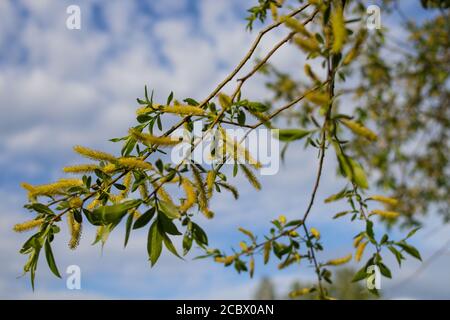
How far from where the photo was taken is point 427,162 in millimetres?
5188

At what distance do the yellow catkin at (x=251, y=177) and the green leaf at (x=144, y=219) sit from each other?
0.32m

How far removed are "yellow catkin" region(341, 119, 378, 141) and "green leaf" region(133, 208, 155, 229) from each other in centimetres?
50

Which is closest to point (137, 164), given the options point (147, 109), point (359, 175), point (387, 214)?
point (147, 109)

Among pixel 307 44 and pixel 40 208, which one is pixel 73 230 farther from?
pixel 307 44

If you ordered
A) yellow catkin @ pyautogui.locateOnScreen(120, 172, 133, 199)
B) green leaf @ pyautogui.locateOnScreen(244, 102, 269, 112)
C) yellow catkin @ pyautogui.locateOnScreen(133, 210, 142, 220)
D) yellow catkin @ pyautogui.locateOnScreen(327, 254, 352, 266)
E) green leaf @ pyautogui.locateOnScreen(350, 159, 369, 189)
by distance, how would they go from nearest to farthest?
1. green leaf @ pyautogui.locateOnScreen(350, 159, 369, 189)
2. yellow catkin @ pyautogui.locateOnScreen(133, 210, 142, 220)
3. yellow catkin @ pyautogui.locateOnScreen(120, 172, 133, 199)
4. green leaf @ pyautogui.locateOnScreen(244, 102, 269, 112)
5. yellow catkin @ pyautogui.locateOnScreen(327, 254, 352, 266)

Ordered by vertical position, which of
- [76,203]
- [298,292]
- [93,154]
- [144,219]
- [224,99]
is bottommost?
[298,292]

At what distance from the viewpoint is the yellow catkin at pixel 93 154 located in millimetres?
Result: 1326

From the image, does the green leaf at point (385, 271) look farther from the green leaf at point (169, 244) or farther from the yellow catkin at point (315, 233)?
the green leaf at point (169, 244)

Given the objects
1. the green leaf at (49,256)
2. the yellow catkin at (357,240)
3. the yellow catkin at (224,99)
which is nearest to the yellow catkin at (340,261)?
the yellow catkin at (357,240)

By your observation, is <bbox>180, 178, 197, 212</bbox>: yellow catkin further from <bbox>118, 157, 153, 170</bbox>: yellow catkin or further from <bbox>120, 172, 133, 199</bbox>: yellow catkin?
<bbox>120, 172, 133, 199</bbox>: yellow catkin

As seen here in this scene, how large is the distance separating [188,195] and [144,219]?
118mm

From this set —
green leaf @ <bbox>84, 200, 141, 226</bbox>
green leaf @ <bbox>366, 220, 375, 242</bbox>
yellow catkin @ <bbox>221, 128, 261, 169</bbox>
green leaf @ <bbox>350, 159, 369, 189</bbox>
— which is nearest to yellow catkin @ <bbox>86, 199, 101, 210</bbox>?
green leaf @ <bbox>84, 200, 141, 226</bbox>

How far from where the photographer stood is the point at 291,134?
983 mm

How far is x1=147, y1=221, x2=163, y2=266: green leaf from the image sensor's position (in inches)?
45.9
